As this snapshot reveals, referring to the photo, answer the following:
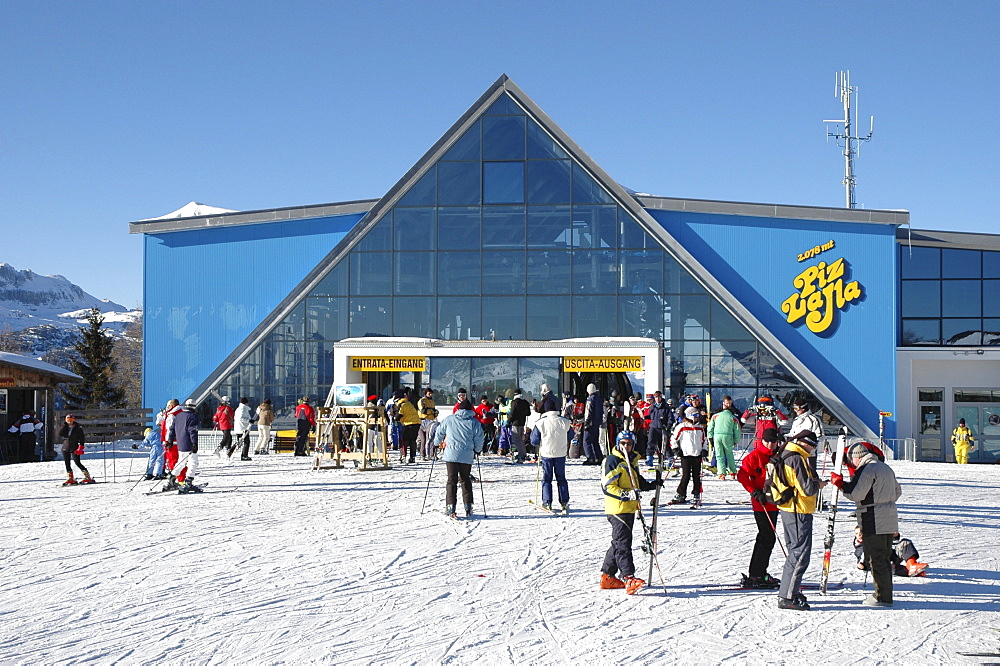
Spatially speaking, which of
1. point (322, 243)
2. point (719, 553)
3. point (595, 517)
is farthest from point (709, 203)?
point (719, 553)

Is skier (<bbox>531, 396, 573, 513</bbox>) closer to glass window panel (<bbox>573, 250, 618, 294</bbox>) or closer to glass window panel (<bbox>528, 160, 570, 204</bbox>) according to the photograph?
glass window panel (<bbox>573, 250, 618, 294</bbox>)

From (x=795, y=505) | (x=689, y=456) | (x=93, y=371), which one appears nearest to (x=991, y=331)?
(x=689, y=456)

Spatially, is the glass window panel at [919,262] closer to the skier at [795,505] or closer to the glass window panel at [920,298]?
the glass window panel at [920,298]

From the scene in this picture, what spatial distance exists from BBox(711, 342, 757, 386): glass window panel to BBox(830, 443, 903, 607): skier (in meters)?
18.3

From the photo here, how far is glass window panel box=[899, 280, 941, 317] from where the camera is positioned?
28.2 meters

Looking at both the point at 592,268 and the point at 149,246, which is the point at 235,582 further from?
the point at 149,246

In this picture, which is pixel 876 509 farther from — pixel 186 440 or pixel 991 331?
pixel 991 331

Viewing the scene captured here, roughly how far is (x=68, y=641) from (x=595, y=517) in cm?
667

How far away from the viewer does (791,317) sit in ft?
83.7

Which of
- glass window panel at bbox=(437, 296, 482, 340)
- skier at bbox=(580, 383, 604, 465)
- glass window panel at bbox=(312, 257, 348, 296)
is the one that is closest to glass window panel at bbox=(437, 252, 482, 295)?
glass window panel at bbox=(437, 296, 482, 340)

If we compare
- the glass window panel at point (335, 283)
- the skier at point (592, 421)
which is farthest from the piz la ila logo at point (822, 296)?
the glass window panel at point (335, 283)

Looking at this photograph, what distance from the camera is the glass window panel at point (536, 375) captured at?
83.5ft

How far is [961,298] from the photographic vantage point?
28.1 metres

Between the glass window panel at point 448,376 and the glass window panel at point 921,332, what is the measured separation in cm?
1420
